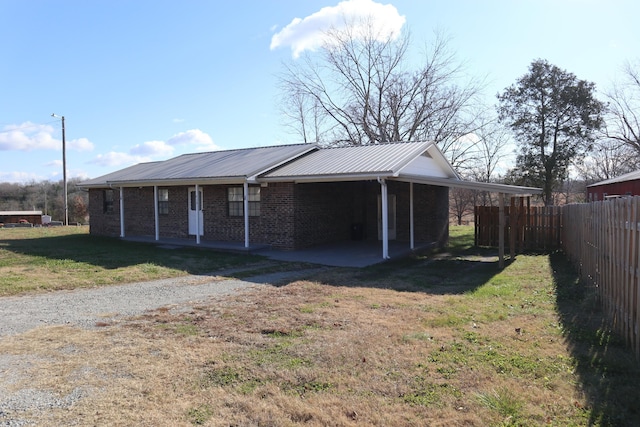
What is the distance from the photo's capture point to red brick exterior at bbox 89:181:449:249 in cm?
1541

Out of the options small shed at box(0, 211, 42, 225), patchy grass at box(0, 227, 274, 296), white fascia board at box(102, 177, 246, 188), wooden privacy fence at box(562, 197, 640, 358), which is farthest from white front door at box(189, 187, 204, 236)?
small shed at box(0, 211, 42, 225)

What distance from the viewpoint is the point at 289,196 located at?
1512 cm

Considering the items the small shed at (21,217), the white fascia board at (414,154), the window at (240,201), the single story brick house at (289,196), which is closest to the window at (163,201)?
the single story brick house at (289,196)

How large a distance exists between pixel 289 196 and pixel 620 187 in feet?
44.7

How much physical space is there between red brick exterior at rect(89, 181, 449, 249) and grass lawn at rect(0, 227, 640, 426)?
7.01m

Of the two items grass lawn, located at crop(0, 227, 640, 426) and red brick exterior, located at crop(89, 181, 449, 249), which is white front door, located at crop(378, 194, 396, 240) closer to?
red brick exterior, located at crop(89, 181, 449, 249)

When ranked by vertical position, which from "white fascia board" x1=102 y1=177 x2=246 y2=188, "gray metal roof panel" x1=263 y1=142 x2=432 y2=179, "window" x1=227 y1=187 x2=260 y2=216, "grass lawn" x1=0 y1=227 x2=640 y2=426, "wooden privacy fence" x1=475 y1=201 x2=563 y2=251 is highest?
"gray metal roof panel" x1=263 y1=142 x2=432 y2=179

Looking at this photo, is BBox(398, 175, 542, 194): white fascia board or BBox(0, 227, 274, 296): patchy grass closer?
BBox(0, 227, 274, 296): patchy grass

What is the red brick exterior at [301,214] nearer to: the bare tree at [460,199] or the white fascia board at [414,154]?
the white fascia board at [414,154]

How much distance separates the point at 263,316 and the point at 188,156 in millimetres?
17267

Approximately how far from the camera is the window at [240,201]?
16.2 meters

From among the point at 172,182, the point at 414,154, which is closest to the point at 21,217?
the point at 172,182

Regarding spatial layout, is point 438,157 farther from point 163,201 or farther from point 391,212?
point 163,201

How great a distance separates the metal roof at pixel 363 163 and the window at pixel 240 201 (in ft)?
4.01
